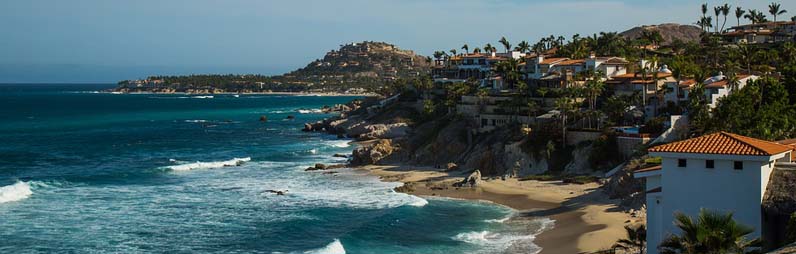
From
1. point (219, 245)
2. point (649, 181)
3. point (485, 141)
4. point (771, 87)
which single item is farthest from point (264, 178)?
point (649, 181)

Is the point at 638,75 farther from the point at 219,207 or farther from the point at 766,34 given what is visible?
the point at 219,207

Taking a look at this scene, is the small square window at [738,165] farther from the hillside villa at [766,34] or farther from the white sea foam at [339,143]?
the hillside villa at [766,34]

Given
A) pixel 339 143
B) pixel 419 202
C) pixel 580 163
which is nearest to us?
pixel 419 202

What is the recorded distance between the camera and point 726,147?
25.8 m

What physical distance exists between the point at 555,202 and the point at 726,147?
25542 millimetres

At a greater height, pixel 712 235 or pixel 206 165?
pixel 712 235

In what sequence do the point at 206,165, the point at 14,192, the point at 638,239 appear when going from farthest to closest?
the point at 206,165
the point at 14,192
the point at 638,239

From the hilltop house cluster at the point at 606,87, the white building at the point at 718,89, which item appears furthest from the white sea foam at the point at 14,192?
the white building at the point at 718,89

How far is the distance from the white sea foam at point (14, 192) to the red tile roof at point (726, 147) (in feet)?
140

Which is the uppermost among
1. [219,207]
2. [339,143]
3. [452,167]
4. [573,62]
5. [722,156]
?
[573,62]

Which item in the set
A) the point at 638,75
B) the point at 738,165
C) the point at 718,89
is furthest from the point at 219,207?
the point at 638,75

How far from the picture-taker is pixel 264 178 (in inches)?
2559

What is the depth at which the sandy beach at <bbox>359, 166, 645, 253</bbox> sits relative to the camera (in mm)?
40688

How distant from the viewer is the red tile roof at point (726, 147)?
25.3m
